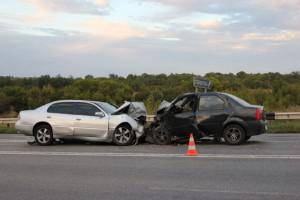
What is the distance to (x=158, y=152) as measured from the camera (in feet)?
43.8

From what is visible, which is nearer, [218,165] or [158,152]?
[218,165]

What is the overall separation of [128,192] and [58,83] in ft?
188

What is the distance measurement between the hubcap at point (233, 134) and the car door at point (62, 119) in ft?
15.5

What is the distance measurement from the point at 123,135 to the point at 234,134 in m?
3.33

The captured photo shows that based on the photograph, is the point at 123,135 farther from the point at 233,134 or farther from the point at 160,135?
the point at 233,134

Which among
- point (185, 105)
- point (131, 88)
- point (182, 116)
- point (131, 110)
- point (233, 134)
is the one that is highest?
point (131, 88)

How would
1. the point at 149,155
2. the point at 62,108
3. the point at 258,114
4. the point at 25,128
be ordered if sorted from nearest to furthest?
1. the point at 149,155
2. the point at 258,114
3. the point at 25,128
4. the point at 62,108

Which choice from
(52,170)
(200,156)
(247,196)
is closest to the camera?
(247,196)

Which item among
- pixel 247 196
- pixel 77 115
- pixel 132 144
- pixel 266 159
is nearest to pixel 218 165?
pixel 266 159

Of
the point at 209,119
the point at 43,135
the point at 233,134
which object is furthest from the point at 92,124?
the point at 233,134

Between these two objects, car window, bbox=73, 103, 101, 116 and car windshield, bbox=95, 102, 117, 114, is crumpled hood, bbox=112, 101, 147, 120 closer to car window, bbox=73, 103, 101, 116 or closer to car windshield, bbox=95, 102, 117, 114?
car windshield, bbox=95, 102, 117, 114

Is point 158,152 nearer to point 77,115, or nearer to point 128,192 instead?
point 77,115

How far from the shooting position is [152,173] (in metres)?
9.84

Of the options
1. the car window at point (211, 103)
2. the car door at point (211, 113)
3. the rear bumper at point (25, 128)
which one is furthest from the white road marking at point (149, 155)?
the car window at point (211, 103)
